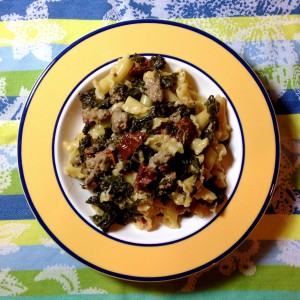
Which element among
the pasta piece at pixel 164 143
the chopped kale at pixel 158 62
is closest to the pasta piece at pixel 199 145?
the pasta piece at pixel 164 143

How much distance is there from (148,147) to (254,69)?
102cm

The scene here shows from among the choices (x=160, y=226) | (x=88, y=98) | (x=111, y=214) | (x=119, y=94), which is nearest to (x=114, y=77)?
(x=119, y=94)

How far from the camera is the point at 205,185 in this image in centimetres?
264

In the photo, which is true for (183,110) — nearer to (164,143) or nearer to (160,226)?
(164,143)

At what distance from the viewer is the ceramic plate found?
2.57 metres

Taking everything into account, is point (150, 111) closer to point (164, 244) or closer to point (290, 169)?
point (164, 244)

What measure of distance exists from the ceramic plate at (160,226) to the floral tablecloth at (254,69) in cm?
33

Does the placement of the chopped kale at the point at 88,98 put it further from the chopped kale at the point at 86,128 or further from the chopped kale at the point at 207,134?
the chopped kale at the point at 207,134

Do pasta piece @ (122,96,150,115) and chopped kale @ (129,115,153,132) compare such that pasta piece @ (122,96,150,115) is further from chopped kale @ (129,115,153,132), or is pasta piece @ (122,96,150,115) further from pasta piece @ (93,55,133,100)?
pasta piece @ (93,55,133,100)

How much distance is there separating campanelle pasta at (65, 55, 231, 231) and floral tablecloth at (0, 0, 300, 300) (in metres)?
0.49

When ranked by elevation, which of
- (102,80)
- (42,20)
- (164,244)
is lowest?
(164,244)

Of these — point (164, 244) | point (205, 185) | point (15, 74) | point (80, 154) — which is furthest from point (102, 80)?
point (164, 244)

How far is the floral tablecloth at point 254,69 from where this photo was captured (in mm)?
2832

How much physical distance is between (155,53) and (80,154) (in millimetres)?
789
